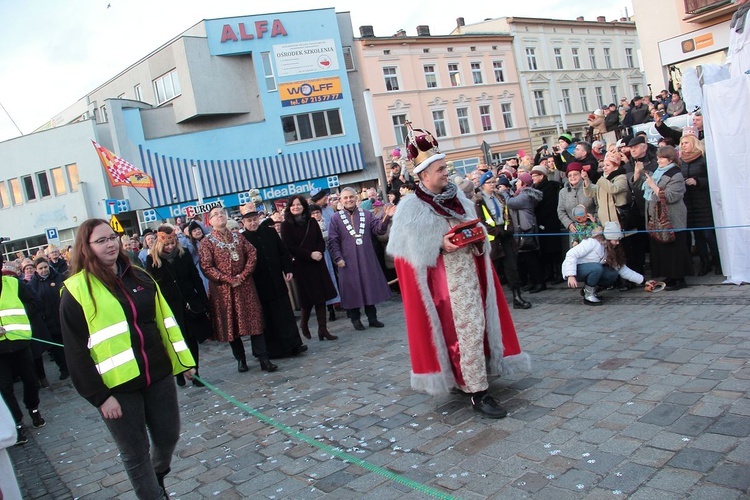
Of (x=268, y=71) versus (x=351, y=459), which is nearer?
(x=351, y=459)

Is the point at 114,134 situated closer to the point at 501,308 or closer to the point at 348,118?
the point at 348,118

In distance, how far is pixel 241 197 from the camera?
1272 inches

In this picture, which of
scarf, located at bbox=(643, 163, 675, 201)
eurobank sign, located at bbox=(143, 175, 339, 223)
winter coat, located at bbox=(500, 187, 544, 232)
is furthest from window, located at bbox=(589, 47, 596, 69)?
scarf, located at bbox=(643, 163, 675, 201)

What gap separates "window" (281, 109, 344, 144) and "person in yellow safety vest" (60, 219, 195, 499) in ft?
102

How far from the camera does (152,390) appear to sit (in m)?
3.60

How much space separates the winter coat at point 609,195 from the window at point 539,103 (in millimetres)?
37575

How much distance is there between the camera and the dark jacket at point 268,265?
7461mm

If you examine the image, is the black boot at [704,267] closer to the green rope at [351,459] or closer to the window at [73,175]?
the green rope at [351,459]

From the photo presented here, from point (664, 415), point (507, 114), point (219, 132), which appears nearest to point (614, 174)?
point (664, 415)

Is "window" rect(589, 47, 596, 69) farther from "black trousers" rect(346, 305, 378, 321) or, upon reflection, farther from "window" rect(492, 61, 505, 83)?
"black trousers" rect(346, 305, 378, 321)

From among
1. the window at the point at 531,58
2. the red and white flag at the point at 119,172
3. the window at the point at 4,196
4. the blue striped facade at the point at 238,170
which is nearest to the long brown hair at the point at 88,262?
the red and white flag at the point at 119,172

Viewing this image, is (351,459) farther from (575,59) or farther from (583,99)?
(575,59)

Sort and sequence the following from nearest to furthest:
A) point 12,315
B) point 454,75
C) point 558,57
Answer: point 12,315 → point 454,75 → point 558,57

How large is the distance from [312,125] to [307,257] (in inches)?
1064
